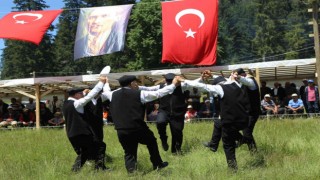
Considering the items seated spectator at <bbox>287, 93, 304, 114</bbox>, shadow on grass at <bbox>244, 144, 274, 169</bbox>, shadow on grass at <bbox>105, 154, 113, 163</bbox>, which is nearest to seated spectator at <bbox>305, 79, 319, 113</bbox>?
seated spectator at <bbox>287, 93, 304, 114</bbox>

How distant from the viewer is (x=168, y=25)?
14672mm

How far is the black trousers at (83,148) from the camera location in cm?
735

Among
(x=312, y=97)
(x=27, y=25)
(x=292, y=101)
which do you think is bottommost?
(x=292, y=101)

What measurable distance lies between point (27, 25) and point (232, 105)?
32.3ft

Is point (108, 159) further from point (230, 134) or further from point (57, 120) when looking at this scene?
point (57, 120)

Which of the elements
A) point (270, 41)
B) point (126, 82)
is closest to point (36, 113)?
point (126, 82)

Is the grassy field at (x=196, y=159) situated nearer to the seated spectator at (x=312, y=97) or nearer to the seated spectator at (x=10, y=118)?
the seated spectator at (x=312, y=97)

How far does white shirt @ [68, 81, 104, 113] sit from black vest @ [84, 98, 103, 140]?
0.44 meters

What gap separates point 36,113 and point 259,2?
50070 millimetres

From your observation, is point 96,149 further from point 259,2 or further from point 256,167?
point 259,2

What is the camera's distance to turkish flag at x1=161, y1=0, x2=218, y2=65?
47.1ft

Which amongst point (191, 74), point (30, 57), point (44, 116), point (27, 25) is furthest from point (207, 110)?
point (30, 57)

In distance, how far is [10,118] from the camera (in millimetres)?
17656

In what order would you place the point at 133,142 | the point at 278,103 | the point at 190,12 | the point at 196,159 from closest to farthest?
the point at 133,142, the point at 196,159, the point at 190,12, the point at 278,103
